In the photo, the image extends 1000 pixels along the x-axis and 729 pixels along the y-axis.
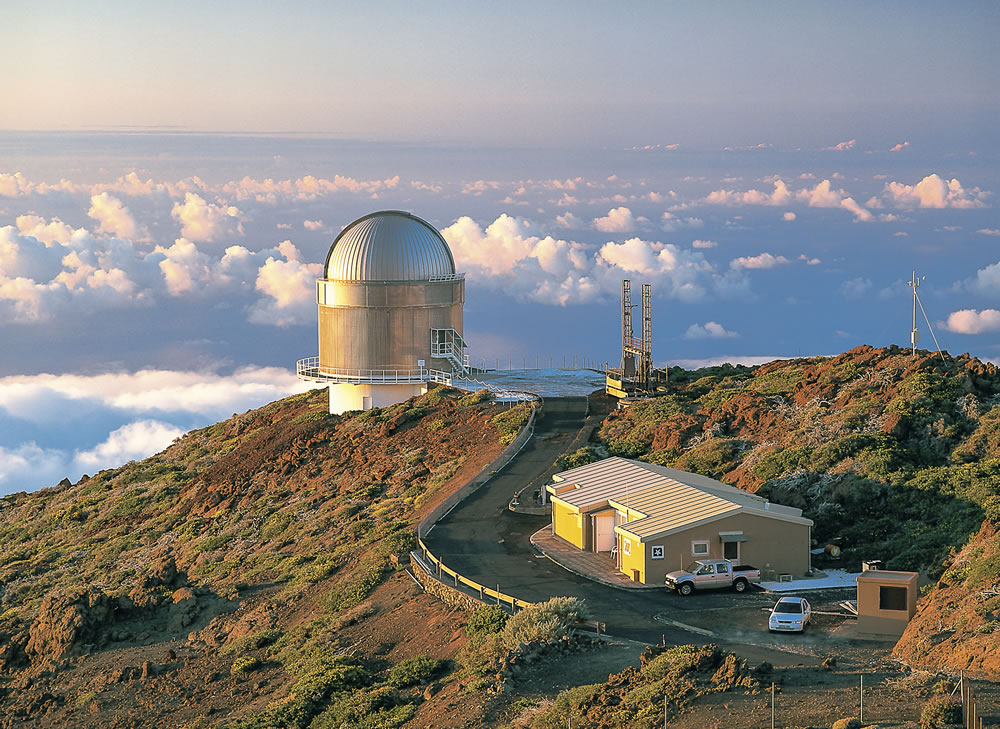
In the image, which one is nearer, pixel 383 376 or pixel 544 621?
pixel 544 621

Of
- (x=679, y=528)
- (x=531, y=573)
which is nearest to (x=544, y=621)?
(x=531, y=573)

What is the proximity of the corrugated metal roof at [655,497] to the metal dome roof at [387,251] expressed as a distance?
65.7ft

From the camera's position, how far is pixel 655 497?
30828 millimetres

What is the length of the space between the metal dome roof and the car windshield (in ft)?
103

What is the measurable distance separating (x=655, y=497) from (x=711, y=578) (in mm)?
3863

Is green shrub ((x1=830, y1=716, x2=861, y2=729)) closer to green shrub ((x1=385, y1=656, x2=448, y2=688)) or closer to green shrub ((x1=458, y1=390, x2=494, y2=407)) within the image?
green shrub ((x1=385, y1=656, x2=448, y2=688))

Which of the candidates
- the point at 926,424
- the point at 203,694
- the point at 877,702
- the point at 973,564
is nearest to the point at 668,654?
the point at 877,702

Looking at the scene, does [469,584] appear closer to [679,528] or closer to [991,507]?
[679,528]

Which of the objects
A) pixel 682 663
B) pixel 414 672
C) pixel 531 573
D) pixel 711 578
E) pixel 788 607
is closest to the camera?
pixel 682 663

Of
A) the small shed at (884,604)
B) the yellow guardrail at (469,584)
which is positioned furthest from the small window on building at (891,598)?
the yellow guardrail at (469,584)

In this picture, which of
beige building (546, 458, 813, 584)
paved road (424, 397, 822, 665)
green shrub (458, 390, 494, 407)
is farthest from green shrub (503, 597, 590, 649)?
green shrub (458, 390, 494, 407)

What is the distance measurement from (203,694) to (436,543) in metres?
7.73

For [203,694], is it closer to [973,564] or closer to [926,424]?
[973,564]

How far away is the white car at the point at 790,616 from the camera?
2414 cm
